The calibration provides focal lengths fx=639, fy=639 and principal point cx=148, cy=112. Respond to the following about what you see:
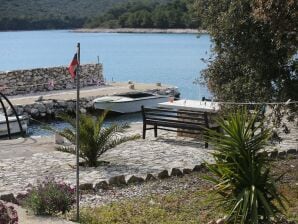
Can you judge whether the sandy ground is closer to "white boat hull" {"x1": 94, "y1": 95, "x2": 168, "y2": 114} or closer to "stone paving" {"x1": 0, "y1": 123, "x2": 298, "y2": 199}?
"white boat hull" {"x1": 94, "y1": 95, "x2": 168, "y2": 114}

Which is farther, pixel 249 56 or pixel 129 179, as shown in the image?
pixel 249 56

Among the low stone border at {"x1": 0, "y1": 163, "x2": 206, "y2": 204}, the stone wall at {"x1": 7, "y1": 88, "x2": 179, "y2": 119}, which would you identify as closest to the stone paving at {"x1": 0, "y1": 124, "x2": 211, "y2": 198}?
the low stone border at {"x1": 0, "y1": 163, "x2": 206, "y2": 204}

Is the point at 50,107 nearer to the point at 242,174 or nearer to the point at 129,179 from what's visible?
the point at 129,179

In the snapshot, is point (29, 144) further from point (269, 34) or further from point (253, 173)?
point (253, 173)

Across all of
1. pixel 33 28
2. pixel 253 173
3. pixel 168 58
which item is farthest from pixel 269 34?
pixel 33 28

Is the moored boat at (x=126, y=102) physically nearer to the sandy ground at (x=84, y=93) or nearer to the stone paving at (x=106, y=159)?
the sandy ground at (x=84, y=93)

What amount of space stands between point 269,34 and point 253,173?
6641 millimetres

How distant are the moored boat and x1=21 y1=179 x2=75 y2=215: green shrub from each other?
970 inches

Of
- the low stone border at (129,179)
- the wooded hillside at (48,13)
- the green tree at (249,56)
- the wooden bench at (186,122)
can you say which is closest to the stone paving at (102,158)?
the wooden bench at (186,122)

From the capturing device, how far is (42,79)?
40.2 m

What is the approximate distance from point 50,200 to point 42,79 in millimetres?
32219

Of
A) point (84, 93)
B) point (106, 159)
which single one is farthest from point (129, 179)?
point (84, 93)

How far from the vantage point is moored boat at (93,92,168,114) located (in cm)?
3372

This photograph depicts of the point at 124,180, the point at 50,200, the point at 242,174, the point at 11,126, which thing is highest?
the point at 242,174
